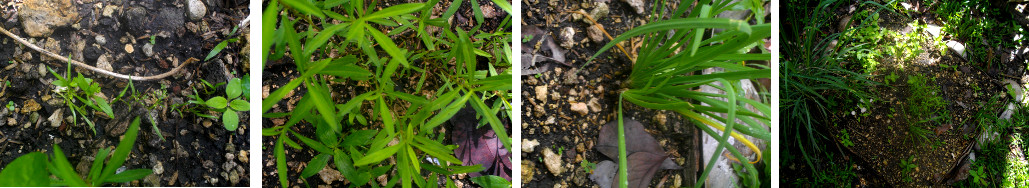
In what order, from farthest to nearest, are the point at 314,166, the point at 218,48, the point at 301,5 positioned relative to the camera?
the point at 218,48
the point at 314,166
the point at 301,5

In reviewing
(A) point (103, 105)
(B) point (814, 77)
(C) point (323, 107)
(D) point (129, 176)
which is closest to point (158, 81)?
(A) point (103, 105)

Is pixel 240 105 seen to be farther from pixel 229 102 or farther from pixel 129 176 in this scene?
pixel 129 176

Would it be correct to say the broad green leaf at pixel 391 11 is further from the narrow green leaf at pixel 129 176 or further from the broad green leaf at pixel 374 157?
the narrow green leaf at pixel 129 176

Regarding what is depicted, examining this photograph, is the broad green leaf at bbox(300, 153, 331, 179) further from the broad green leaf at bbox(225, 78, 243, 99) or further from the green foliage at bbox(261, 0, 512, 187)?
the broad green leaf at bbox(225, 78, 243, 99)

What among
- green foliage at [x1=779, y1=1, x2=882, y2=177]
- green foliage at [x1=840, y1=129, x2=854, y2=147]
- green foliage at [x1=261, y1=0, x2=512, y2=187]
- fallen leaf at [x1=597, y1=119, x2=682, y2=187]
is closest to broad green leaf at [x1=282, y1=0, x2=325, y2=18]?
green foliage at [x1=261, y1=0, x2=512, y2=187]

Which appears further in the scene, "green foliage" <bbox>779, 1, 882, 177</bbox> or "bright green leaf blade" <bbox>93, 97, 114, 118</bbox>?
"green foliage" <bbox>779, 1, 882, 177</bbox>

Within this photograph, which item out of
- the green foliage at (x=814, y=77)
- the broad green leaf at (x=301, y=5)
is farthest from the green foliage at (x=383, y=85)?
the green foliage at (x=814, y=77)

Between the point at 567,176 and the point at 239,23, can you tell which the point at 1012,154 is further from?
the point at 239,23
